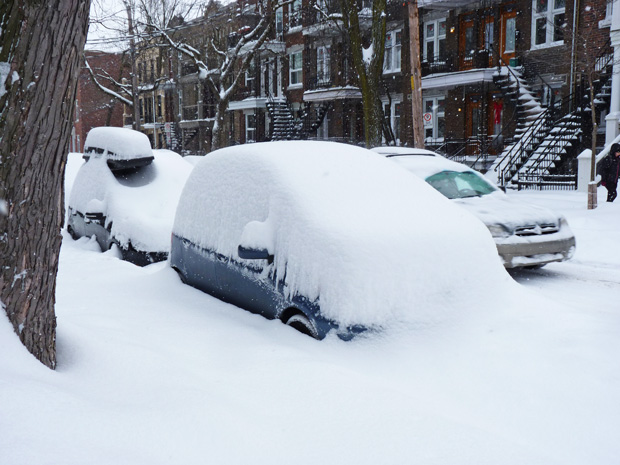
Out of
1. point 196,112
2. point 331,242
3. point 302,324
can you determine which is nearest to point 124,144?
point 302,324

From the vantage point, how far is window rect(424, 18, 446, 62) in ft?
93.7

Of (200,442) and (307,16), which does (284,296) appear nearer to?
(200,442)

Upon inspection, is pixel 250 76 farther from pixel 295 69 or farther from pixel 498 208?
pixel 498 208

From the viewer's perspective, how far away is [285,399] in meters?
3.22

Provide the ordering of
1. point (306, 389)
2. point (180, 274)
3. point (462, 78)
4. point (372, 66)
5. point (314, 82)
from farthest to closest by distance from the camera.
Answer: point (314, 82) → point (462, 78) → point (372, 66) → point (180, 274) → point (306, 389)

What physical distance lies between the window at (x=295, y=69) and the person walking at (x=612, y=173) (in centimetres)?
2559

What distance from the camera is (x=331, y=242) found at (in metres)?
4.22

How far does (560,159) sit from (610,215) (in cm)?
821

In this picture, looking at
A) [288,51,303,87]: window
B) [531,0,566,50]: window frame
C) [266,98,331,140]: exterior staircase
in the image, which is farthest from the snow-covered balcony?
[531,0,566,50]: window frame

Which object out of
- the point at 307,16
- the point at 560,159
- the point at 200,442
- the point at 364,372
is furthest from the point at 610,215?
the point at 307,16

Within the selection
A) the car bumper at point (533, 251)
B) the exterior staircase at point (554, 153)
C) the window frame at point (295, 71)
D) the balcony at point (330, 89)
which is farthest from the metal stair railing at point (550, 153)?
the window frame at point (295, 71)

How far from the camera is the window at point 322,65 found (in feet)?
116

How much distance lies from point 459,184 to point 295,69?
103 feet

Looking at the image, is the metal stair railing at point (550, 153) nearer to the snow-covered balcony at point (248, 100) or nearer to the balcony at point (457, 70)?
the balcony at point (457, 70)
